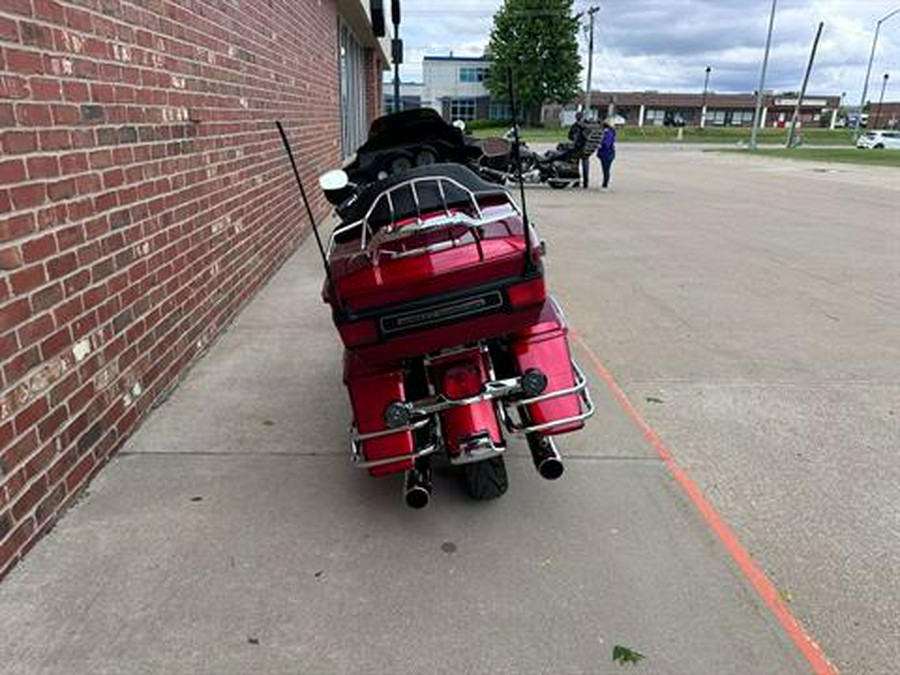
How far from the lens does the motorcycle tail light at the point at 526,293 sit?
2.47 metres

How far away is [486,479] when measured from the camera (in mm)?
2951

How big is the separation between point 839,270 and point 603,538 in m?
6.53

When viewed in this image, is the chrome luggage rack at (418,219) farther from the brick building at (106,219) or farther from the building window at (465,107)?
the building window at (465,107)

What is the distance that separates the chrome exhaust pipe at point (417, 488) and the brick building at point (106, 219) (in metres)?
1.42

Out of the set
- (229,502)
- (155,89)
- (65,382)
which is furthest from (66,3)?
(229,502)

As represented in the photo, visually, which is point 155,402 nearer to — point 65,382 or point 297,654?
point 65,382

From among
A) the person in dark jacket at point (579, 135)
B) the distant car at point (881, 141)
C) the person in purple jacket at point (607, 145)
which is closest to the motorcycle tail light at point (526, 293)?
the person in dark jacket at point (579, 135)

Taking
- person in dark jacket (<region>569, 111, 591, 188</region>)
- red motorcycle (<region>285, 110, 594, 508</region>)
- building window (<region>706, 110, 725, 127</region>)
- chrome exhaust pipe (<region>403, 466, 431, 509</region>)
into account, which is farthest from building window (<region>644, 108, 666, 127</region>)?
chrome exhaust pipe (<region>403, 466, 431, 509</region>)

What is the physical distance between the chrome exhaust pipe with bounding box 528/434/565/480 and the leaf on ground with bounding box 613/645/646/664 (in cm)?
69

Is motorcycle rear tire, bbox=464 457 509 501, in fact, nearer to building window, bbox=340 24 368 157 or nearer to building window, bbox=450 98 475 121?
building window, bbox=340 24 368 157

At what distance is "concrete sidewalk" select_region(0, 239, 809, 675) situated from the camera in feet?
7.01

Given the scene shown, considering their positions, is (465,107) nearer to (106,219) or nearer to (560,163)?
(560,163)

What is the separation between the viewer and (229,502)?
293cm

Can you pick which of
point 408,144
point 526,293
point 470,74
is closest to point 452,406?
point 526,293
